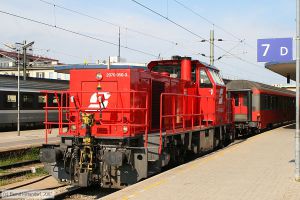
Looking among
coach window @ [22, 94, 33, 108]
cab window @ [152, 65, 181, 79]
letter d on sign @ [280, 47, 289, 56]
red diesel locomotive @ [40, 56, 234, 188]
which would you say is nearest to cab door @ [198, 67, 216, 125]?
cab window @ [152, 65, 181, 79]

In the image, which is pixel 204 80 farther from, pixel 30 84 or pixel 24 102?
pixel 30 84

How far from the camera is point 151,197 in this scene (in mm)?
6508

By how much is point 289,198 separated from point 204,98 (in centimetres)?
623

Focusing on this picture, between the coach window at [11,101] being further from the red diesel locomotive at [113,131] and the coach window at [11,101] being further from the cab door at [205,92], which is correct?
the red diesel locomotive at [113,131]

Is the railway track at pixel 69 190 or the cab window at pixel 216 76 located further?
the cab window at pixel 216 76

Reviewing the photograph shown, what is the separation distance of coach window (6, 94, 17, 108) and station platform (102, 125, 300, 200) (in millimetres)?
15414

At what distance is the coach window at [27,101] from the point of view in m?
24.5

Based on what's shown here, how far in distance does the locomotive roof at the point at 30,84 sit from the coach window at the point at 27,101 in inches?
15.8

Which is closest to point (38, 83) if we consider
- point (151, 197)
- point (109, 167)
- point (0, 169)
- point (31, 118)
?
point (31, 118)

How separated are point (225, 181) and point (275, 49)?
345cm

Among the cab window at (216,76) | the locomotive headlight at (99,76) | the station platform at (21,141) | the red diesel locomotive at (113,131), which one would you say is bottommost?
the station platform at (21,141)

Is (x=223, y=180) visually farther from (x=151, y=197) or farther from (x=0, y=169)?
(x=0, y=169)

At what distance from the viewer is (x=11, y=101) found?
23.3 m

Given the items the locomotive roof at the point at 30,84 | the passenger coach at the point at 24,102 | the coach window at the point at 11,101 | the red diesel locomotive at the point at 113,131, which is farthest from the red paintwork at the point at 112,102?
the locomotive roof at the point at 30,84
